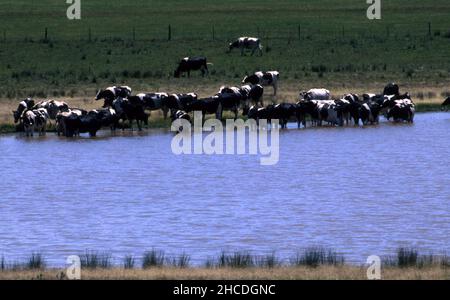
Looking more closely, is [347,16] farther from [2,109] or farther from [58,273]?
[58,273]

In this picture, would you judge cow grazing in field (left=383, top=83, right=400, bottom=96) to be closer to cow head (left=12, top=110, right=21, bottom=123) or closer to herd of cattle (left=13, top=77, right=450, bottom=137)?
herd of cattle (left=13, top=77, right=450, bottom=137)

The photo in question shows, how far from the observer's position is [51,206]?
27078 mm

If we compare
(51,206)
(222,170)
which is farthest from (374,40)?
(51,206)

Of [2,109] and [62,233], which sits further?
[2,109]

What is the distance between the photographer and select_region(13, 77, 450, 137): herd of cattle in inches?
1543

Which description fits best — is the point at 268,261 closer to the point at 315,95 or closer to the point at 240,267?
the point at 240,267

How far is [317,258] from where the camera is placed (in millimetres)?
19609

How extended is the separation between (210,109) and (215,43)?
29.1 m

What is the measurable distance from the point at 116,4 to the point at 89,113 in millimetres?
68318

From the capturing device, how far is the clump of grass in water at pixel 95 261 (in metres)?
19.4

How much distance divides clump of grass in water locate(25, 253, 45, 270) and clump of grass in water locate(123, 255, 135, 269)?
1.22 metres

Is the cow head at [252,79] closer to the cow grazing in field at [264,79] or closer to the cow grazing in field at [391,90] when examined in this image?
the cow grazing in field at [264,79]

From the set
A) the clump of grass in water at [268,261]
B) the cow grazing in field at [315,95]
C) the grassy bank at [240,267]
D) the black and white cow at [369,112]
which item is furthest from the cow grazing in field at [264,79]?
the clump of grass in water at [268,261]

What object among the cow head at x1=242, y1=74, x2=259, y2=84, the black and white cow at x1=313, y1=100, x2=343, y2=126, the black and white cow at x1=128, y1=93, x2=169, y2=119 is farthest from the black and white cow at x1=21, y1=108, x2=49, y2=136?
the cow head at x1=242, y1=74, x2=259, y2=84
